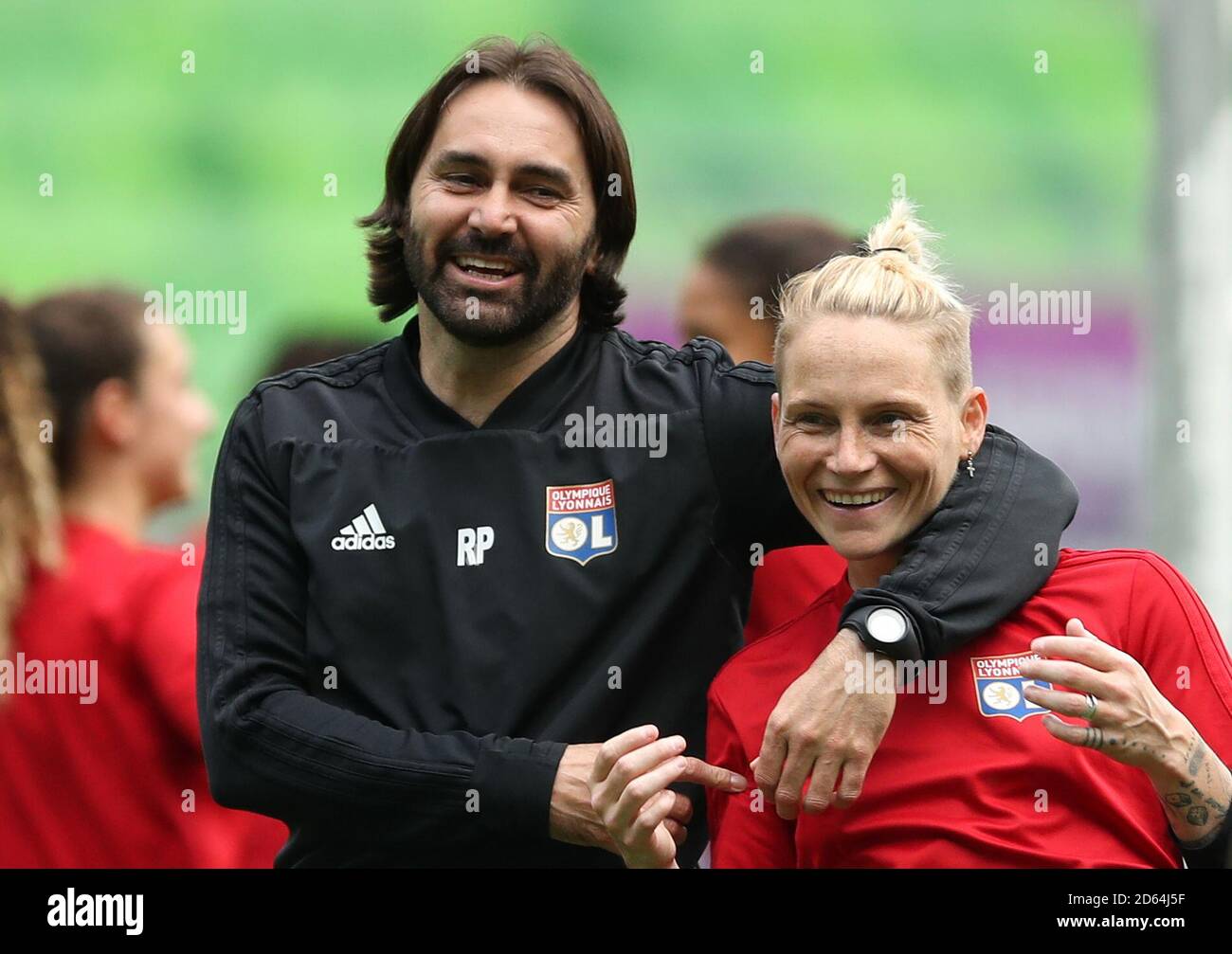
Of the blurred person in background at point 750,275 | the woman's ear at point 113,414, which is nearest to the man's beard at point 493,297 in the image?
the blurred person in background at point 750,275

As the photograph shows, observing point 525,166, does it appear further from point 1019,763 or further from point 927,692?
point 1019,763

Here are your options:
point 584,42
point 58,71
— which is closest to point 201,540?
point 58,71

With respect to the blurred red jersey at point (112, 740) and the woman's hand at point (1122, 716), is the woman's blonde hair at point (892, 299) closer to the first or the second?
the woman's hand at point (1122, 716)

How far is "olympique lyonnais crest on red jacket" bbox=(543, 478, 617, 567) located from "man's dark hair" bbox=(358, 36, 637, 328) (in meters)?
0.31

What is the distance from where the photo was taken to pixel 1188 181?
11.4 feet

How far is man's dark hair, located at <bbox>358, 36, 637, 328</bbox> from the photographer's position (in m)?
2.37

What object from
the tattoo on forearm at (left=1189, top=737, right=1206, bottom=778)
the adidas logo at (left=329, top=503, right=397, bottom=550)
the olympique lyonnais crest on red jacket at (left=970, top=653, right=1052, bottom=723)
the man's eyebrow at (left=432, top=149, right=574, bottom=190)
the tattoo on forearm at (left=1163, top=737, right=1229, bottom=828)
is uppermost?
the man's eyebrow at (left=432, top=149, right=574, bottom=190)

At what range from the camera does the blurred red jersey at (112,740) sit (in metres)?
3.20

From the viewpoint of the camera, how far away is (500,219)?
2.27 m

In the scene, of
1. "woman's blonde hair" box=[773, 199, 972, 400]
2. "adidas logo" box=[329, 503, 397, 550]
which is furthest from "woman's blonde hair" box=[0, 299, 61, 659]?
"woman's blonde hair" box=[773, 199, 972, 400]

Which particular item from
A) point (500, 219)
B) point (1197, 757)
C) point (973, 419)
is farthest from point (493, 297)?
point (1197, 757)

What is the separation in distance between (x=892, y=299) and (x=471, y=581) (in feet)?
2.27

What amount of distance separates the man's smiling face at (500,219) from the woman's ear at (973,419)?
597 mm

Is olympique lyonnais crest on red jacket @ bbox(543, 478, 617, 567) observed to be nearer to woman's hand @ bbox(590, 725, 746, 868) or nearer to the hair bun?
woman's hand @ bbox(590, 725, 746, 868)
